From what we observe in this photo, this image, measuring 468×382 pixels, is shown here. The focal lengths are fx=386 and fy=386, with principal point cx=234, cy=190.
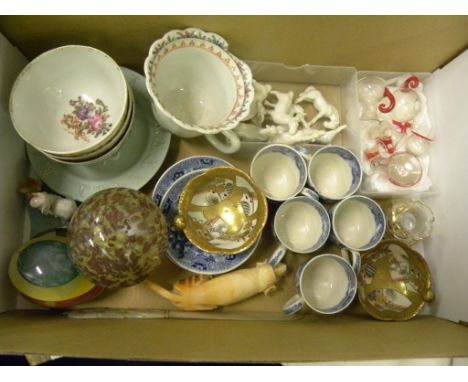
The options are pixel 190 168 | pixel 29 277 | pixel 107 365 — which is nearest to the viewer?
pixel 107 365

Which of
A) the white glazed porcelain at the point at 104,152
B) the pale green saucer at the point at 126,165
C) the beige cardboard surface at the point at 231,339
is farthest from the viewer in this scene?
the pale green saucer at the point at 126,165

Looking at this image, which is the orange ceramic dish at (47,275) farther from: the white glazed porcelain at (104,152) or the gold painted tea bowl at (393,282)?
the gold painted tea bowl at (393,282)

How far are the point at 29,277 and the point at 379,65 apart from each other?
88 cm

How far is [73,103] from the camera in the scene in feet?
2.68

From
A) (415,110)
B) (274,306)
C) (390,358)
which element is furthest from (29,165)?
(415,110)

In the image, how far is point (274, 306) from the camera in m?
0.86

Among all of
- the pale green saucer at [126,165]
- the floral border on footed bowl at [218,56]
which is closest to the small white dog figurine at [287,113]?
the floral border on footed bowl at [218,56]

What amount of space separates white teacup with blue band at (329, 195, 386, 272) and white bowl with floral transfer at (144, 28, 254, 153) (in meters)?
0.28

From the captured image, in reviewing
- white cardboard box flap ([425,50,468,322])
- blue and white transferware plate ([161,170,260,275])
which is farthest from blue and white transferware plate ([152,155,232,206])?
white cardboard box flap ([425,50,468,322])

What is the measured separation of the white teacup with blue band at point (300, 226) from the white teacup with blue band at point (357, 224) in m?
0.03

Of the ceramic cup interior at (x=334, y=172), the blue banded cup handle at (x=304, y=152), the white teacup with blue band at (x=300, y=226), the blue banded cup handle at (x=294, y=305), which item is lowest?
the blue banded cup handle at (x=294, y=305)

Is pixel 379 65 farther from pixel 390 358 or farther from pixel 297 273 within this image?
pixel 390 358

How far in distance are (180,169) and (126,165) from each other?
117 millimetres

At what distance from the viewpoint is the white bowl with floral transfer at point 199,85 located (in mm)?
744
